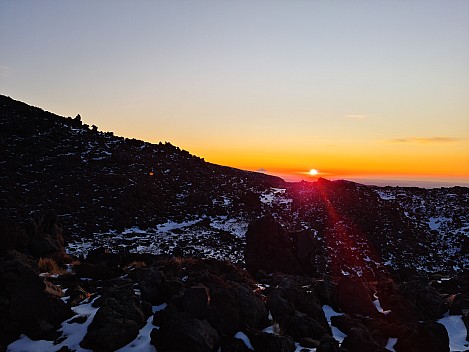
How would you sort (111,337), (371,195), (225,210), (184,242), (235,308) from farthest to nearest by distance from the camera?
(371,195) → (225,210) → (184,242) → (235,308) → (111,337)

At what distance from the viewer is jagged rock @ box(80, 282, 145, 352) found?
9688 millimetres

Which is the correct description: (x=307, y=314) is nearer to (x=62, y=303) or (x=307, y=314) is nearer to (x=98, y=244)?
(x=62, y=303)

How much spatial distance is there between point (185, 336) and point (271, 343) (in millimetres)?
2182

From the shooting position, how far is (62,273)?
50.4ft

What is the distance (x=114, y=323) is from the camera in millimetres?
10031

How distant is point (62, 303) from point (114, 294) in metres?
1.38

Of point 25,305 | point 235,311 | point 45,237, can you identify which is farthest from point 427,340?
point 45,237

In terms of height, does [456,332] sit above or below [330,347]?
below

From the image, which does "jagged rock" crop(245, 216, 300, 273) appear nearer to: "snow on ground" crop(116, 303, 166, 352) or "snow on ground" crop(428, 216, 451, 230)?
"snow on ground" crop(116, 303, 166, 352)

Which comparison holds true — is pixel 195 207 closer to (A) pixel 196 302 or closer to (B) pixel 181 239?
(B) pixel 181 239

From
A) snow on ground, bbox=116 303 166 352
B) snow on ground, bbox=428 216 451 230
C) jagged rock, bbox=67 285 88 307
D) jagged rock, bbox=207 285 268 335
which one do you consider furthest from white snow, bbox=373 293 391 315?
snow on ground, bbox=428 216 451 230

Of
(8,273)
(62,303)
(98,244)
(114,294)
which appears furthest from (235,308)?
(98,244)

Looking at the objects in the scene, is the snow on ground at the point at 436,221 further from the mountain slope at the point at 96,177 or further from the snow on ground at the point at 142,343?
the snow on ground at the point at 142,343

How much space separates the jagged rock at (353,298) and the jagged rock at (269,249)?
10.7 meters
